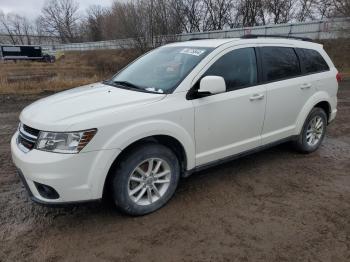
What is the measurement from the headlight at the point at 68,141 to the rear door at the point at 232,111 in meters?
1.21

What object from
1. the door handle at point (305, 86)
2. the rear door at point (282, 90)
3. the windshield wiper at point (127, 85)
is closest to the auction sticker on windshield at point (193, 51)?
the windshield wiper at point (127, 85)

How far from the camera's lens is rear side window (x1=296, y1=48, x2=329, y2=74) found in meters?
4.62

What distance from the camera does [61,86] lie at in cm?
1230

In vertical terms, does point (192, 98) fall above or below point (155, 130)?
above

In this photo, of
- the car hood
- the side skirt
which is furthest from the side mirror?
the side skirt

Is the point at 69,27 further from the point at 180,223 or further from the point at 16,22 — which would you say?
the point at 180,223

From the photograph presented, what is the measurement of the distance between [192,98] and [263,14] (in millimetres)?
41259

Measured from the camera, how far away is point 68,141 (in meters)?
2.73

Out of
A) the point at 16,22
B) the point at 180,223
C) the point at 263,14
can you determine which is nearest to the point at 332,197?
the point at 180,223

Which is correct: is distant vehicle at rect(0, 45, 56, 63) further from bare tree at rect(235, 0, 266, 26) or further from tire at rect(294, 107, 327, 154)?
tire at rect(294, 107, 327, 154)

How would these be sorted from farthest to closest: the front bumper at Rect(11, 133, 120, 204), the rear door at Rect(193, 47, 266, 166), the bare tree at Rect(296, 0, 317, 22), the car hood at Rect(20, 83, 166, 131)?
the bare tree at Rect(296, 0, 317, 22), the rear door at Rect(193, 47, 266, 166), the car hood at Rect(20, 83, 166, 131), the front bumper at Rect(11, 133, 120, 204)

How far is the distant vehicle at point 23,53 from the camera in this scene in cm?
4962

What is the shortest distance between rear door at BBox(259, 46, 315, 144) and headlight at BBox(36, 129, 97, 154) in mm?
2394

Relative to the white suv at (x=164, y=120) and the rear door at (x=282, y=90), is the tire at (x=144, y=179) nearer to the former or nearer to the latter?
the white suv at (x=164, y=120)
